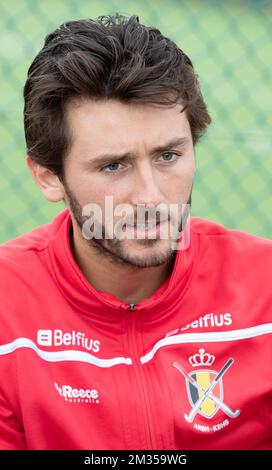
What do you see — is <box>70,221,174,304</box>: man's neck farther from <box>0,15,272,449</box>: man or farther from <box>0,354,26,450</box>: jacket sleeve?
<box>0,354,26,450</box>: jacket sleeve

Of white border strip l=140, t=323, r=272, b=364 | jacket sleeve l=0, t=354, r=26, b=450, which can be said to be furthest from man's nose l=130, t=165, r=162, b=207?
jacket sleeve l=0, t=354, r=26, b=450

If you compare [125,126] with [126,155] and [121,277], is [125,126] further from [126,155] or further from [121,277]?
[121,277]

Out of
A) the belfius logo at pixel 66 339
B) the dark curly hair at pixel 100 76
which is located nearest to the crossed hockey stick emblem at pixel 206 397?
the belfius logo at pixel 66 339

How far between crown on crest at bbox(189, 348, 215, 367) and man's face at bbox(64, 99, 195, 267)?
281 millimetres

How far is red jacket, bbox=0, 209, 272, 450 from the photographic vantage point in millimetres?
2342

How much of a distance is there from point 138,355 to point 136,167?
1.69 feet

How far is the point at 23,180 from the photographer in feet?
18.7

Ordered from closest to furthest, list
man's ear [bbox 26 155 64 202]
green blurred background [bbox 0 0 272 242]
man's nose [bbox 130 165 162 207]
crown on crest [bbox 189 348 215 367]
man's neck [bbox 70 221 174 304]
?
man's nose [bbox 130 165 162 207] → crown on crest [bbox 189 348 215 367] → man's neck [bbox 70 221 174 304] → man's ear [bbox 26 155 64 202] → green blurred background [bbox 0 0 272 242]

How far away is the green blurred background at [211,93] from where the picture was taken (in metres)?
5.51

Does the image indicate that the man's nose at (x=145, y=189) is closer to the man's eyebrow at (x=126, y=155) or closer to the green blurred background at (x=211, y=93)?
the man's eyebrow at (x=126, y=155)

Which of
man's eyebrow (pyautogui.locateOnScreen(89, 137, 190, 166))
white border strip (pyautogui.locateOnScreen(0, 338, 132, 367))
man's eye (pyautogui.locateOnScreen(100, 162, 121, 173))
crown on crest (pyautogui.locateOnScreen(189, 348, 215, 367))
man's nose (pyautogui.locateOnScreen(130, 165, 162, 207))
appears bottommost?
crown on crest (pyautogui.locateOnScreen(189, 348, 215, 367))

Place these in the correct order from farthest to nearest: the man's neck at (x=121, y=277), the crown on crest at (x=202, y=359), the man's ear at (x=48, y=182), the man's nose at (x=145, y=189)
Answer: the man's ear at (x=48, y=182) → the man's neck at (x=121, y=277) → the crown on crest at (x=202, y=359) → the man's nose at (x=145, y=189)

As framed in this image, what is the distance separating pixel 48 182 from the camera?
2.71 meters

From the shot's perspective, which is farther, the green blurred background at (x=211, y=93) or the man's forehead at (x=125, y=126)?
the green blurred background at (x=211, y=93)
